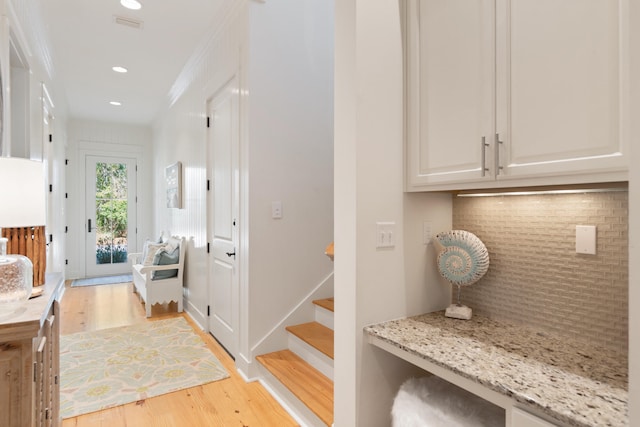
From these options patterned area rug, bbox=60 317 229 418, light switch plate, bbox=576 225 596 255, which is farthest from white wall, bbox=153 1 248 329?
light switch plate, bbox=576 225 596 255

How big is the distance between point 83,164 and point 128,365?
4.97 metres

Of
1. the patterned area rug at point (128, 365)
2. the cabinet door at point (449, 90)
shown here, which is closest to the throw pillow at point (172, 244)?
the patterned area rug at point (128, 365)

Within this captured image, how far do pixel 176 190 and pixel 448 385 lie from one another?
13.5 ft

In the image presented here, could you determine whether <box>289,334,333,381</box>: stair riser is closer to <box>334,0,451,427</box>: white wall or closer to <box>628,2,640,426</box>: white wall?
<box>334,0,451,427</box>: white wall

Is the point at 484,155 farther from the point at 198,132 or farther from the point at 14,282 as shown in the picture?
the point at 198,132

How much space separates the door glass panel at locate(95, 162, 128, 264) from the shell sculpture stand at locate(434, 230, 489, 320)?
22.3 ft

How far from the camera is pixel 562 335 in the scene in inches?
53.9

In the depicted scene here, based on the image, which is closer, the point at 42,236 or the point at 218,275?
the point at 42,236

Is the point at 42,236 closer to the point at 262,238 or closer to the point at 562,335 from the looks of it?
the point at 262,238

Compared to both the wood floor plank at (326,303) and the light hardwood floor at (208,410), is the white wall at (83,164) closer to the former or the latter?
the light hardwood floor at (208,410)

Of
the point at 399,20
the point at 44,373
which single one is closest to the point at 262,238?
the point at 44,373

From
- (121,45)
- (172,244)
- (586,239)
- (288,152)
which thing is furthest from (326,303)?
(121,45)

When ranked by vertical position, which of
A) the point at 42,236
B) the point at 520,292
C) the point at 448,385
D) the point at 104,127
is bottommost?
the point at 448,385

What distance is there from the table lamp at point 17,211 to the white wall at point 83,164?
5.77 meters
